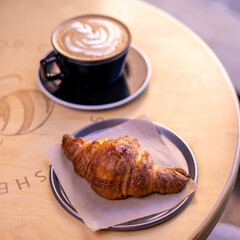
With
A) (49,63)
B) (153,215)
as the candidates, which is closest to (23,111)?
(49,63)

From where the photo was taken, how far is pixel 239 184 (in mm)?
1302

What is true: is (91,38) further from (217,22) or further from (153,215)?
(217,22)

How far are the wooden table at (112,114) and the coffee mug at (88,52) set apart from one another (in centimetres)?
9

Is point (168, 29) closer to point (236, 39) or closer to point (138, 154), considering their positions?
point (138, 154)

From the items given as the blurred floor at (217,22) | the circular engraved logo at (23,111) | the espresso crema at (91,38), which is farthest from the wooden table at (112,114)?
the blurred floor at (217,22)

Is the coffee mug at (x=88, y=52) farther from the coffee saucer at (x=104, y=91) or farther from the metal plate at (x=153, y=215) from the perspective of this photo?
the metal plate at (x=153, y=215)

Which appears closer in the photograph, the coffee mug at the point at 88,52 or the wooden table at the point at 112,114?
the wooden table at the point at 112,114

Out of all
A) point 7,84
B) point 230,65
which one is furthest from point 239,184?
point 7,84

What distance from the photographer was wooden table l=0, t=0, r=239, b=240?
0.58 meters

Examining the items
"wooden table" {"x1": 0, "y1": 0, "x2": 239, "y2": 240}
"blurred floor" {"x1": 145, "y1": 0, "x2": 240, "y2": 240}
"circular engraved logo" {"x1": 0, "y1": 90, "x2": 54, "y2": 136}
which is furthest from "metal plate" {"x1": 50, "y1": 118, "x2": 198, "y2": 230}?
"blurred floor" {"x1": 145, "y1": 0, "x2": 240, "y2": 240}

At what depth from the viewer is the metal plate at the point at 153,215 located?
0.56m

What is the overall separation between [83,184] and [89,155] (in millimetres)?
60

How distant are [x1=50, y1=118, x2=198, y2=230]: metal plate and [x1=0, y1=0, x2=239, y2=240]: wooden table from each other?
13mm

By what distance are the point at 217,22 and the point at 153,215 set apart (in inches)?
60.4
